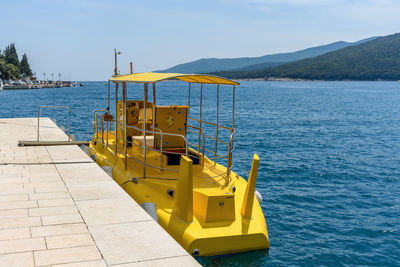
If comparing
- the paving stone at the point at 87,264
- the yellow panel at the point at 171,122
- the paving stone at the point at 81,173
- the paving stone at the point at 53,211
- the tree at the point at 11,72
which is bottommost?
the paving stone at the point at 87,264

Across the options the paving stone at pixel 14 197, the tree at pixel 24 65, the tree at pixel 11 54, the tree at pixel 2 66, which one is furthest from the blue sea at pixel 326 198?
the tree at pixel 24 65

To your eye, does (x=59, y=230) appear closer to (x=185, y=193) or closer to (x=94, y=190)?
(x=94, y=190)

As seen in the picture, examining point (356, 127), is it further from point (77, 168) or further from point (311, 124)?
point (77, 168)

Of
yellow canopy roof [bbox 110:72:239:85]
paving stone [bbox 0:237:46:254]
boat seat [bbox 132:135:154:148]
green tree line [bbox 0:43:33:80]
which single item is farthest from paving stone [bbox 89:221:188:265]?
green tree line [bbox 0:43:33:80]

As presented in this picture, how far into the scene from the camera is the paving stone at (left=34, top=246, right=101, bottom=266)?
5.44 meters

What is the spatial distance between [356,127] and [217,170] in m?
27.6

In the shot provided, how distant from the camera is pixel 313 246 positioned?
9836mm

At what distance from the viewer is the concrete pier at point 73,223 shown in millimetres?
5574

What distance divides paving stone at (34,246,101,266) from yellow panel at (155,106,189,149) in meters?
4.92

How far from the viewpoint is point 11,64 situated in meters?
142

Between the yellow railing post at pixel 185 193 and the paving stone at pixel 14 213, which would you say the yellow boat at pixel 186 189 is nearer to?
the yellow railing post at pixel 185 193

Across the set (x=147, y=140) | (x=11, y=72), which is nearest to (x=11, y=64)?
(x=11, y=72)

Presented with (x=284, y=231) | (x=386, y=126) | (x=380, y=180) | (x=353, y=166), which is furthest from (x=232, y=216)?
(x=386, y=126)

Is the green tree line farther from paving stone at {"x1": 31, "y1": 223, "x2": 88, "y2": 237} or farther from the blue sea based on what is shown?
paving stone at {"x1": 31, "y1": 223, "x2": 88, "y2": 237}
